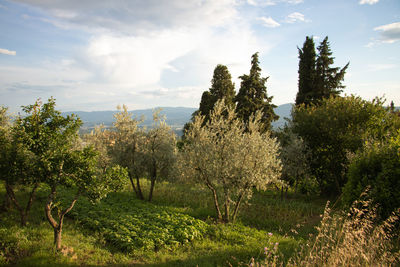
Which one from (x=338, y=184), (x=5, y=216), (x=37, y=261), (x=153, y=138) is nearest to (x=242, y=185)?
(x=153, y=138)

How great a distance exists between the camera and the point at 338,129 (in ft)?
73.3

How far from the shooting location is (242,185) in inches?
551

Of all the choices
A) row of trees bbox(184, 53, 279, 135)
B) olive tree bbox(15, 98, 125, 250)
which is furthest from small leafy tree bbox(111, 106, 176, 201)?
row of trees bbox(184, 53, 279, 135)

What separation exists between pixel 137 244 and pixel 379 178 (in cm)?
1216

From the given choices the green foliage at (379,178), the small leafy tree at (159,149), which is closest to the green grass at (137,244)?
the small leafy tree at (159,149)

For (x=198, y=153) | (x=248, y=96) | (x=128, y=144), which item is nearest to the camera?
(x=198, y=153)

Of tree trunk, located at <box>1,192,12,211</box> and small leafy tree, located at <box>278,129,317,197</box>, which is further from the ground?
small leafy tree, located at <box>278,129,317,197</box>

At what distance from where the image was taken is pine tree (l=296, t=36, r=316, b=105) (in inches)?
1607

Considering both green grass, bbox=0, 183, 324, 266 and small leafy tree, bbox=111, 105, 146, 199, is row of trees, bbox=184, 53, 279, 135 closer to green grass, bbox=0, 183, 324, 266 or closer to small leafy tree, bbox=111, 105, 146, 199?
small leafy tree, bbox=111, 105, 146, 199

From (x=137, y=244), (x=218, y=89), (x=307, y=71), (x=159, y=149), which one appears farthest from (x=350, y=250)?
(x=307, y=71)

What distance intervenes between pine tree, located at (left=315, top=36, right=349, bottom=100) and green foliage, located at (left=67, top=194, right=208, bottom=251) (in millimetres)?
37210

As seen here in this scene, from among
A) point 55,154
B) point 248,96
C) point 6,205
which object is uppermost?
point 248,96

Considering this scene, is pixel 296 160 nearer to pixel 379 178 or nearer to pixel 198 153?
pixel 379 178

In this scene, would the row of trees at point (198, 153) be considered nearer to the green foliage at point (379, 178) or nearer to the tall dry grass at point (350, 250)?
the green foliage at point (379, 178)
